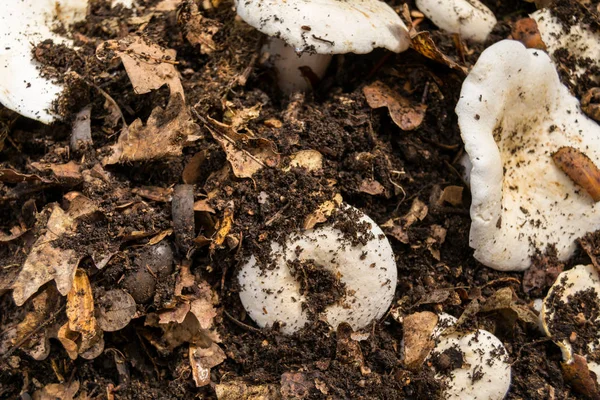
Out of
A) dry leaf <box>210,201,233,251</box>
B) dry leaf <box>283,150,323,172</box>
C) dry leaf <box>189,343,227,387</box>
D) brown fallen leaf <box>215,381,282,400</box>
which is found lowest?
dry leaf <box>189,343,227,387</box>

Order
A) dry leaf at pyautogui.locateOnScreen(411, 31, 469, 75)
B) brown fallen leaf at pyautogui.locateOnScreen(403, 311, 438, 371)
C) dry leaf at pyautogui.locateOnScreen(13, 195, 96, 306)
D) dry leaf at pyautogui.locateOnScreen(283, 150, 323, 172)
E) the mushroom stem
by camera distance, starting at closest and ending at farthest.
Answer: dry leaf at pyautogui.locateOnScreen(13, 195, 96, 306), brown fallen leaf at pyautogui.locateOnScreen(403, 311, 438, 371), dry leaf at pyautogui.locateOnScreen(283, 150, 323, 172), dry leaf at pyautogui.locateOnScreen(411, 31, 469, 75), the mushroom stem

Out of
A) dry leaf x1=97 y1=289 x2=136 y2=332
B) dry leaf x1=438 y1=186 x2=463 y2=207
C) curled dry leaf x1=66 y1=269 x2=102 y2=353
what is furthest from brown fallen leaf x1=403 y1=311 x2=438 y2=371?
curled dry leaf x1=66 y1=269 x2=102 y2=353

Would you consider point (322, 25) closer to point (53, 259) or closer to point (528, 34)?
point (528, 34)

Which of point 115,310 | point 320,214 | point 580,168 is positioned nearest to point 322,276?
point 320,214

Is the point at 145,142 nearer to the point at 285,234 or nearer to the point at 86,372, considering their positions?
the point at 285,234

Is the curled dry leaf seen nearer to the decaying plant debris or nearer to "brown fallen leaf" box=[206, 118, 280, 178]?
the decaying plant debris

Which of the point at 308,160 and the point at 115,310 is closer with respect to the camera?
the point at 115,310

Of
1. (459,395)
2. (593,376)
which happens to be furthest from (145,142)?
(593,376)
